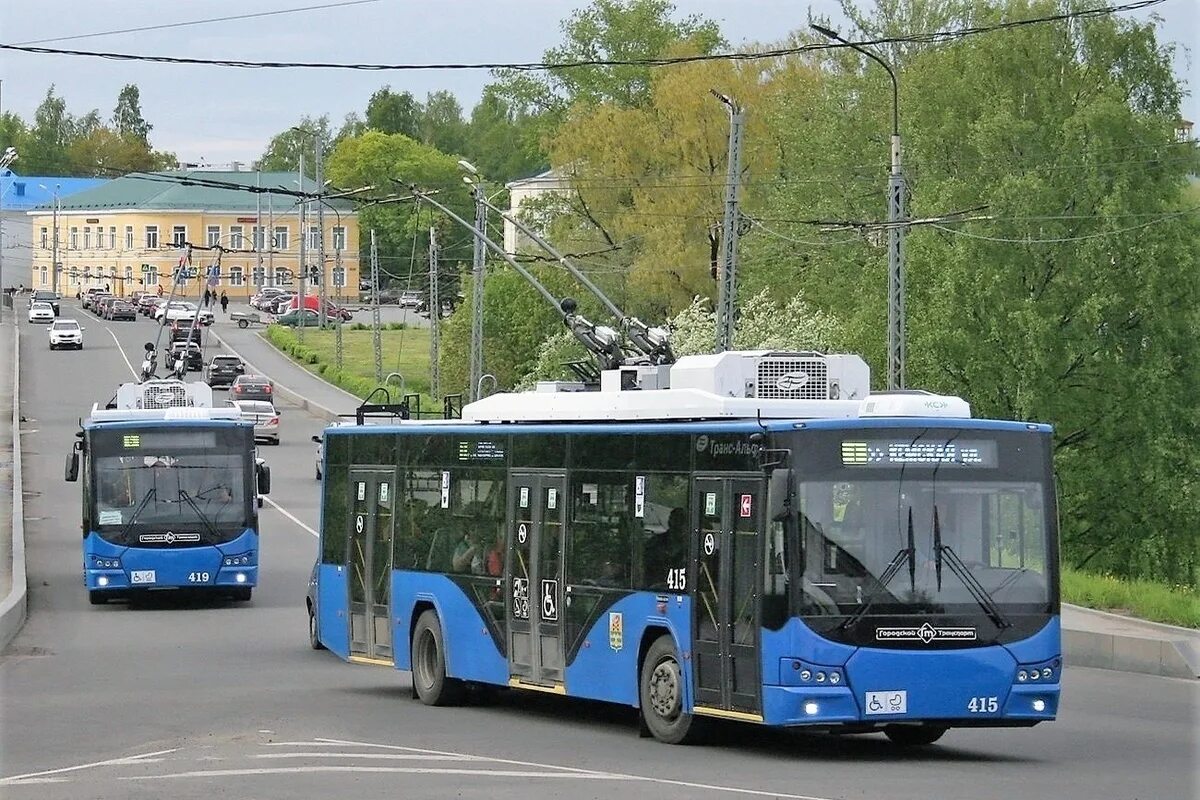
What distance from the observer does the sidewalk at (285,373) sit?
8100cm

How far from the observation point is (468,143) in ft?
569

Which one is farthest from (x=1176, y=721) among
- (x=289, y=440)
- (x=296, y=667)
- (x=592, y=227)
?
(x=592, y=227)

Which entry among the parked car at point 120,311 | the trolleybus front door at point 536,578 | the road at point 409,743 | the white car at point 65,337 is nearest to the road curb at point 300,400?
the white car at point 65,337

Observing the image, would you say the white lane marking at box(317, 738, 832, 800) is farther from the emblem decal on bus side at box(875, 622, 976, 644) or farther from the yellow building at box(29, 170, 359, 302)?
the yellow building at box(29, 170, 359, 302)

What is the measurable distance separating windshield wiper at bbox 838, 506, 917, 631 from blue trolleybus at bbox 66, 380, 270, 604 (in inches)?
765

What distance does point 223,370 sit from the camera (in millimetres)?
90188

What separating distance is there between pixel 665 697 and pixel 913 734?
1738 mm

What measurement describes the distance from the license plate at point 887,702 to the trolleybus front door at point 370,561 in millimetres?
7270

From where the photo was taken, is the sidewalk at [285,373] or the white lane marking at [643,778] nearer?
the white lane marking at [643,778]

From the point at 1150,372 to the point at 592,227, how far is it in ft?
97.8

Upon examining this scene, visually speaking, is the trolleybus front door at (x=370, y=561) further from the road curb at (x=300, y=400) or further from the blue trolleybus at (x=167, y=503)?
the road curb at (x=300, y=400)

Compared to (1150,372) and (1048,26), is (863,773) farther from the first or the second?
(1048,26)

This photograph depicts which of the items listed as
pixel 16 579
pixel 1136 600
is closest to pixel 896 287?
pixel 1136 600

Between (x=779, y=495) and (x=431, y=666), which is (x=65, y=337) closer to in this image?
(x=431, y=666)
